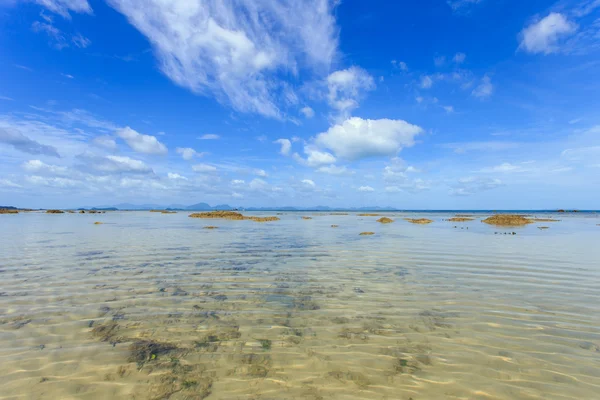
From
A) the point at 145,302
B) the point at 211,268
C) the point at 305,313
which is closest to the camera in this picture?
→ the point at 305,313

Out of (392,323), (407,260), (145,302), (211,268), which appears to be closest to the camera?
(392,323)

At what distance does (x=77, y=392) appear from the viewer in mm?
5027

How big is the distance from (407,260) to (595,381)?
12.1 metres

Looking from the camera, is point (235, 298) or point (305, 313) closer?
point (305, 313)

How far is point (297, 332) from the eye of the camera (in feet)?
24.4

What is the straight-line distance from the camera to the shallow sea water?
5.25 metres

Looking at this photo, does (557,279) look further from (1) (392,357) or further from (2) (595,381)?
(1) (392,357)

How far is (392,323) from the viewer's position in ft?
26.2

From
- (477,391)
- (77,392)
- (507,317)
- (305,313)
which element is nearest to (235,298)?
(305,313)

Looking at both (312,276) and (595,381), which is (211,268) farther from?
(595,381)

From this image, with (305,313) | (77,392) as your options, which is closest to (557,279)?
(305,313)

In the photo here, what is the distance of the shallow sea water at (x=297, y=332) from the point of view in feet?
17.2

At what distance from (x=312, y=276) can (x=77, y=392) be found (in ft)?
31.6

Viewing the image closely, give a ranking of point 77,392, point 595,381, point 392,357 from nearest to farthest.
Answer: point 77,392 → point 595,381 → point 392,357
